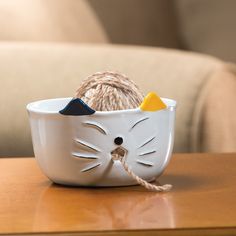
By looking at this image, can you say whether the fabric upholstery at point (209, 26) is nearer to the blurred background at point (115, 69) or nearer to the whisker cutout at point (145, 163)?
the blurred background at point (115, 69)

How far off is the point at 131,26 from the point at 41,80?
0.69m

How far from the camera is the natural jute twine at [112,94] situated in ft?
2.52

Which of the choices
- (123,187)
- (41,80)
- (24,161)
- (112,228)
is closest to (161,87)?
(41,80)

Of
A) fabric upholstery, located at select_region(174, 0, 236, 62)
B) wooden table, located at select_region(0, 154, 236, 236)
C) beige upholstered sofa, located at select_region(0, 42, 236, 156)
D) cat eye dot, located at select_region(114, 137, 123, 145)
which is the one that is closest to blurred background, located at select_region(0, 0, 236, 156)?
beige upholstered sofa, located at select_region(0, 42, 236, 156)

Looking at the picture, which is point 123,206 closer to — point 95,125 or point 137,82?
point 95,125

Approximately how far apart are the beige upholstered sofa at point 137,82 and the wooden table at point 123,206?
314 millimetres

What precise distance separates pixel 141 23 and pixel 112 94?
1144mm

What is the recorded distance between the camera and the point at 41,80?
4.02 ft

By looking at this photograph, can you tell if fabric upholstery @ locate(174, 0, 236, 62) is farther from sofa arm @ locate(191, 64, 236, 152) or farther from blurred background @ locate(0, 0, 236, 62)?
sofa arm @ locate(191, 64, 236, 152)

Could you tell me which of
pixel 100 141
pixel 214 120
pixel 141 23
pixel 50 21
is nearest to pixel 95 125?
pixel 100 141

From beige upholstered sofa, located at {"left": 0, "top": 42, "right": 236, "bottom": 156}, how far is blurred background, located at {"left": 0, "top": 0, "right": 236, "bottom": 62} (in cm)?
29

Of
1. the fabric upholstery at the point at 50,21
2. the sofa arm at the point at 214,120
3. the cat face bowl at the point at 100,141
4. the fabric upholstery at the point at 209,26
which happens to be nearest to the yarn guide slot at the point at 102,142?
the cat face bowl at the point at 100,141

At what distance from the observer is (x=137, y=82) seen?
1.23 meters

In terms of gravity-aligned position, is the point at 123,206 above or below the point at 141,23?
below
